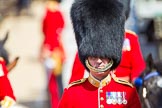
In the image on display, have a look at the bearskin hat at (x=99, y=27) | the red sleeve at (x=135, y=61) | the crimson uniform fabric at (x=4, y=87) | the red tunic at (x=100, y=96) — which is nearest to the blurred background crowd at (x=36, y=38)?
the red sleeve at (x=135, y=61)

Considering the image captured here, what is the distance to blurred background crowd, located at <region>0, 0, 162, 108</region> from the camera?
1125 cm

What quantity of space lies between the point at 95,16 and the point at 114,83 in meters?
0.49

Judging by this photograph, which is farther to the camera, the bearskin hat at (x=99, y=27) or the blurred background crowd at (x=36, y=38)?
the blurred background crowd at (x=36, y=38)

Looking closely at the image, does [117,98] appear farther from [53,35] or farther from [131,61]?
[53,35]

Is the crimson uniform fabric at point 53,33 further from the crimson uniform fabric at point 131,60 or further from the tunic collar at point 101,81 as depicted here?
the tunic collar at point 101,81

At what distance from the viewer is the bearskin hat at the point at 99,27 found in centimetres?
521

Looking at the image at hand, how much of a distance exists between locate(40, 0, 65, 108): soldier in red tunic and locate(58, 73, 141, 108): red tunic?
5.36 meters

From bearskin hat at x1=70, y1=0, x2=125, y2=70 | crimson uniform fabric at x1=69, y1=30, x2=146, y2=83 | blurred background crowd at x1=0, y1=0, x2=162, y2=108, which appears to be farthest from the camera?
blurred background crowd at x1=0, y1=0, x2=162, y2=108

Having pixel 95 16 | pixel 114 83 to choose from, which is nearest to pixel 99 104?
pixel 114 83

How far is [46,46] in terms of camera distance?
10.8m

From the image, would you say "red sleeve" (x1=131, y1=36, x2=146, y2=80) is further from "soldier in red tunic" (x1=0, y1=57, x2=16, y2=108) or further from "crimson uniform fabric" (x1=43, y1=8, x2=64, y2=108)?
"crimson uniform fabric" (x1=43, y1=8, x2=64, y2=108)

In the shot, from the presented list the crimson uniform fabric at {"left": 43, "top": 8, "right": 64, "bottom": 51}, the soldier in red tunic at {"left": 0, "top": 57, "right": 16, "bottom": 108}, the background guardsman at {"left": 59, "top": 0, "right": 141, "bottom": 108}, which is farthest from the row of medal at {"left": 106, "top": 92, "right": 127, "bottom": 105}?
the crimson uniform fabric at {"left": 43, "top": 8, "right": 64, "bottom": 51}

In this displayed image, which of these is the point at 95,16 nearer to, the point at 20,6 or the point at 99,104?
the point at 99,104

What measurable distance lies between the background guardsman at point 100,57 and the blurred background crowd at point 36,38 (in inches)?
167
